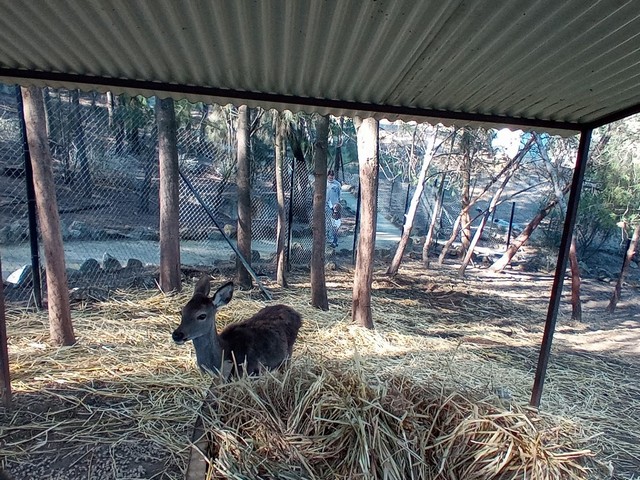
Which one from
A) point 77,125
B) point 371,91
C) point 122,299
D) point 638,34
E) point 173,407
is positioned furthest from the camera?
point 77,125

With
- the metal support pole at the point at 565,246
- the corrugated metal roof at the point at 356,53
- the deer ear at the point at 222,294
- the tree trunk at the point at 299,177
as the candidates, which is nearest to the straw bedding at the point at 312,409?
the metal support pole at the point at 565,246

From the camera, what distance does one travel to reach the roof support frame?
3246 mm

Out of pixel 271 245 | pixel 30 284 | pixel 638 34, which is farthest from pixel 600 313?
pixel 30 284

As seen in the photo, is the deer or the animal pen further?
the deer

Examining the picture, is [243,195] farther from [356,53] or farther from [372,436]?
[372,436]

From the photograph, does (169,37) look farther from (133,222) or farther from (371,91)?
(133,222)

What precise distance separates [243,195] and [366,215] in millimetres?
2787

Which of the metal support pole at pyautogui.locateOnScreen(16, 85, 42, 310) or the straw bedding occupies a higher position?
the metal support pole at pyautogui.locateOnScreen(16, 85, 42, 310)

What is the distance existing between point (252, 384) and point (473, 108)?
8.89ft

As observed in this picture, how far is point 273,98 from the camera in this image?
3.42 meters

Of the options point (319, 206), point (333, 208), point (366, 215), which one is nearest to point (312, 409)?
point (366, 215)

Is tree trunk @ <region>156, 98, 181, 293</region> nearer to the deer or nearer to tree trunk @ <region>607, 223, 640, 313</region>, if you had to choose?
the deer

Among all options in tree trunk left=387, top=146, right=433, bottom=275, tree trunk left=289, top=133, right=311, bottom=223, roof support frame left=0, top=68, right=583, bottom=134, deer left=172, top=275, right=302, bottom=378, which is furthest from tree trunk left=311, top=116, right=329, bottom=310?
roof support frame left=0, top=68, right=583, bottom=134

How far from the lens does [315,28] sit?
238cm
